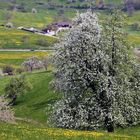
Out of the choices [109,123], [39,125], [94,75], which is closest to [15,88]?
[39,125]

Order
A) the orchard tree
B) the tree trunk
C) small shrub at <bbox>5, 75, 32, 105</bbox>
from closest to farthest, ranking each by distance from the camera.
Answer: the orchard tree, the tree trunk, small shrub at <bbox>5, 75, 32, 105</bbox>

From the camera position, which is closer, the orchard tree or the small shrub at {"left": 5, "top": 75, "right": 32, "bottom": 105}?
the orchard tree

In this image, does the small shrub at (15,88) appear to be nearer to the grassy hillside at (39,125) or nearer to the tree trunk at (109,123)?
the grassy hillside at (39,125)

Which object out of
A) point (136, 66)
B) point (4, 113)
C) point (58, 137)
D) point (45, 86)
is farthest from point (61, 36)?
point (45, 86)

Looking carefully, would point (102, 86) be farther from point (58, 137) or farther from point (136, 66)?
point (58, 137)

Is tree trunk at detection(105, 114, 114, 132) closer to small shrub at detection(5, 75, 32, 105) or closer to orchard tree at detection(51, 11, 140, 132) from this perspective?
orchard tree at detection(51, 11, 140, 132)

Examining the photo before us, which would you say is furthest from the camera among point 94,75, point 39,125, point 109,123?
point 39,125

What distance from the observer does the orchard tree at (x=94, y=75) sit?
52938 mm

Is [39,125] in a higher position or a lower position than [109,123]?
lower

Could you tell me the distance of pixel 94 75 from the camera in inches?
2072

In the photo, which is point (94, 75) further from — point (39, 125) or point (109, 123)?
point (39, 125)

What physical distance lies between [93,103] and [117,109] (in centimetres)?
316

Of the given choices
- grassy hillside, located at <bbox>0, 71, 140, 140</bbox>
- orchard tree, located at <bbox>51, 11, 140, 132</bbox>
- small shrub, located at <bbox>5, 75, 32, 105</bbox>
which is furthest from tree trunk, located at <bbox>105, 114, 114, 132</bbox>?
small shrub, located at <bbox>5, 75, 32, 105</bbox>

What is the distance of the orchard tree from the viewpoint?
174 ft
